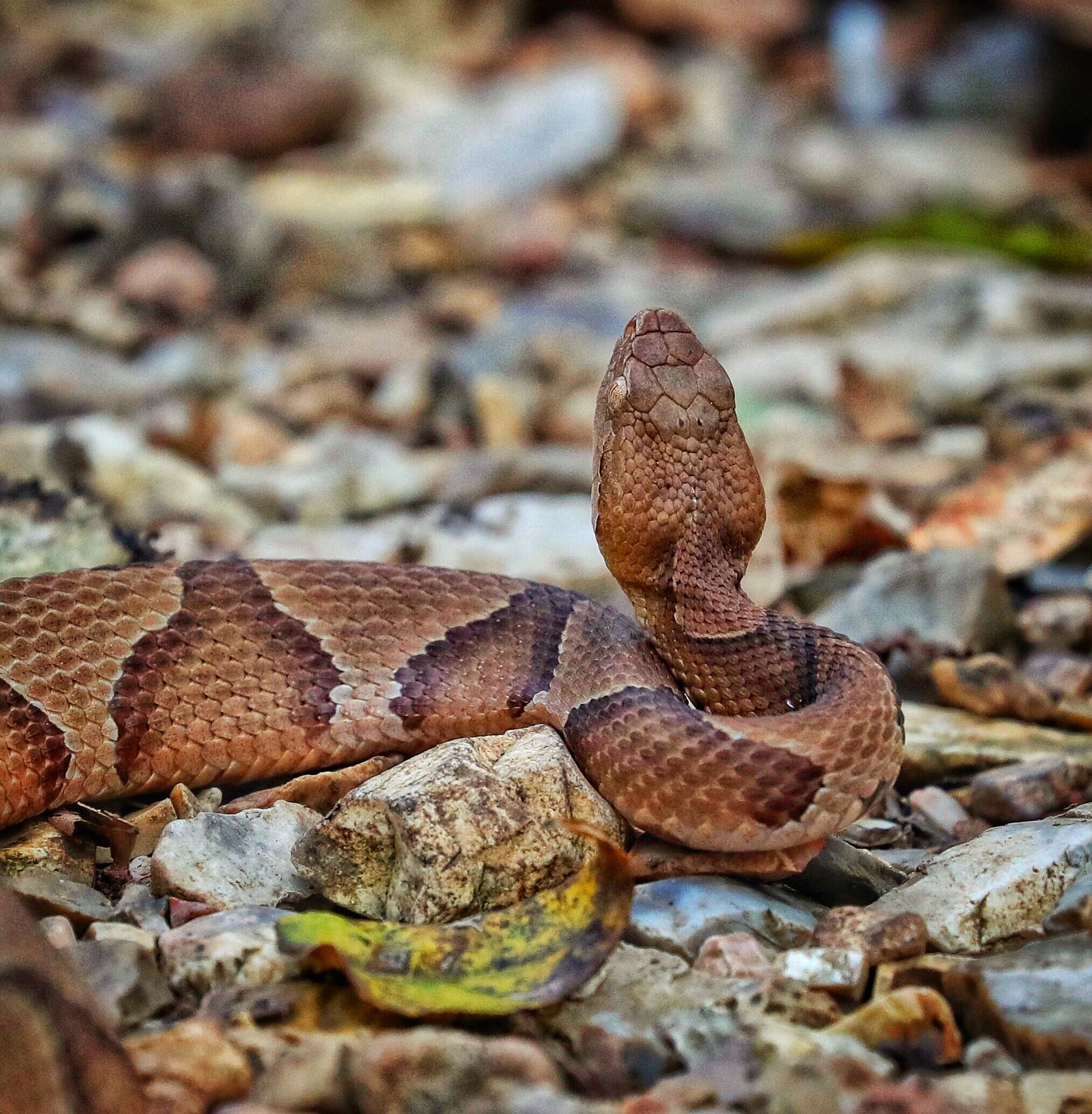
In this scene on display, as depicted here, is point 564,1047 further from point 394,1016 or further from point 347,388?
point 347,388

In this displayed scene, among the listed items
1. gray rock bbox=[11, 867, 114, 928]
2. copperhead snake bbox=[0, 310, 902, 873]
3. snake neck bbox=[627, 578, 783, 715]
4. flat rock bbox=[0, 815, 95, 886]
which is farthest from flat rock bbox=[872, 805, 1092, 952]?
flat rock bbox=[0, 815, 95, 886]

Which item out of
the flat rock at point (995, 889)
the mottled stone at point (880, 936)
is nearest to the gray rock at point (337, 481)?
the flat rock at point (995, 889)

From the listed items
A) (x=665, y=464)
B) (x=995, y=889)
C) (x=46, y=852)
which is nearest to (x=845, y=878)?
(x=995, y=889)

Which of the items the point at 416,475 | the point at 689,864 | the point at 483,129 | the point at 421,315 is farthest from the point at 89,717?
the point at 483,129

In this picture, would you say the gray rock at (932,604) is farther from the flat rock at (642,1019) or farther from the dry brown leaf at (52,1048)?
the dry brown leaf at (52,1048)

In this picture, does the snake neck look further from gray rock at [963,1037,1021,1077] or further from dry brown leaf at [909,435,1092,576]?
dry brown leaf at [909,435,1092,576]

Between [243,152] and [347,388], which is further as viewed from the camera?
[243,152]
